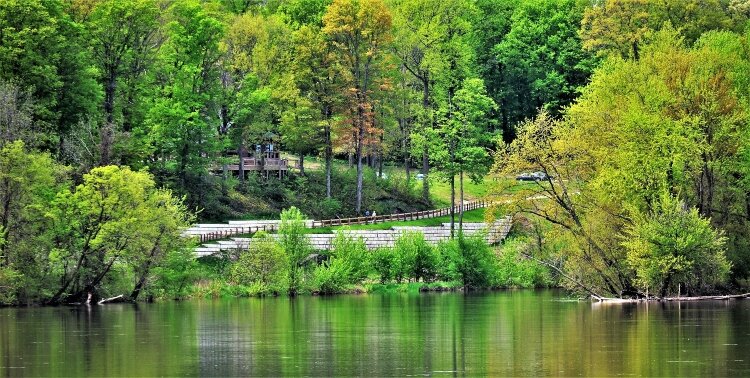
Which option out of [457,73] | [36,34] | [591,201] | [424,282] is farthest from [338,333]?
[457,73]

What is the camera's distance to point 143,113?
9506 centimetres

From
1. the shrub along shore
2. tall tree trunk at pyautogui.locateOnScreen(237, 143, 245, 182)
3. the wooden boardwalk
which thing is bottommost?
the shrub along shore

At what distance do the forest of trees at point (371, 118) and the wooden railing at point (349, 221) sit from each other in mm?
3248

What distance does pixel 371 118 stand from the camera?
330 ft

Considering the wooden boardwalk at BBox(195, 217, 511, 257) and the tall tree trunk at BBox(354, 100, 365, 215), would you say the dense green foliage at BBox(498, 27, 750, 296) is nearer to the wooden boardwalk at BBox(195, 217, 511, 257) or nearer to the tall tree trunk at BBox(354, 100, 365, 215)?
the wooden boardwalk at BBox(195, 217, 511, 257)

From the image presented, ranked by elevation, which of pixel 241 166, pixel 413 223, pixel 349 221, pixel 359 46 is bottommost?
pixel 413 223

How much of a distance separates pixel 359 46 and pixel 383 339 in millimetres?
55224

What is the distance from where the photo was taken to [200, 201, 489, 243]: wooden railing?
287 feet

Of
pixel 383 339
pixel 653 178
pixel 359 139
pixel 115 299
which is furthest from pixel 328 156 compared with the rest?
pixel 383 339

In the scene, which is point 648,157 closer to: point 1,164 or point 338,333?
point 338,333

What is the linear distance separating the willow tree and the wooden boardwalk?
24.2 ft

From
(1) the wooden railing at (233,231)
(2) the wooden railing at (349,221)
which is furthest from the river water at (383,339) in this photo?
(2) the wooden railing at (349,221)

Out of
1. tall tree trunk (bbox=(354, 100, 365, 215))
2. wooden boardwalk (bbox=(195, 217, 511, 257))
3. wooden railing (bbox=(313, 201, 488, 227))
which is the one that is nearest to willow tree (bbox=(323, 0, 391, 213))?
tall tree trunk (bbox=(354, 100, 365, 215))

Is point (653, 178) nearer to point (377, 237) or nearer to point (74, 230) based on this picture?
point (377, 237)
